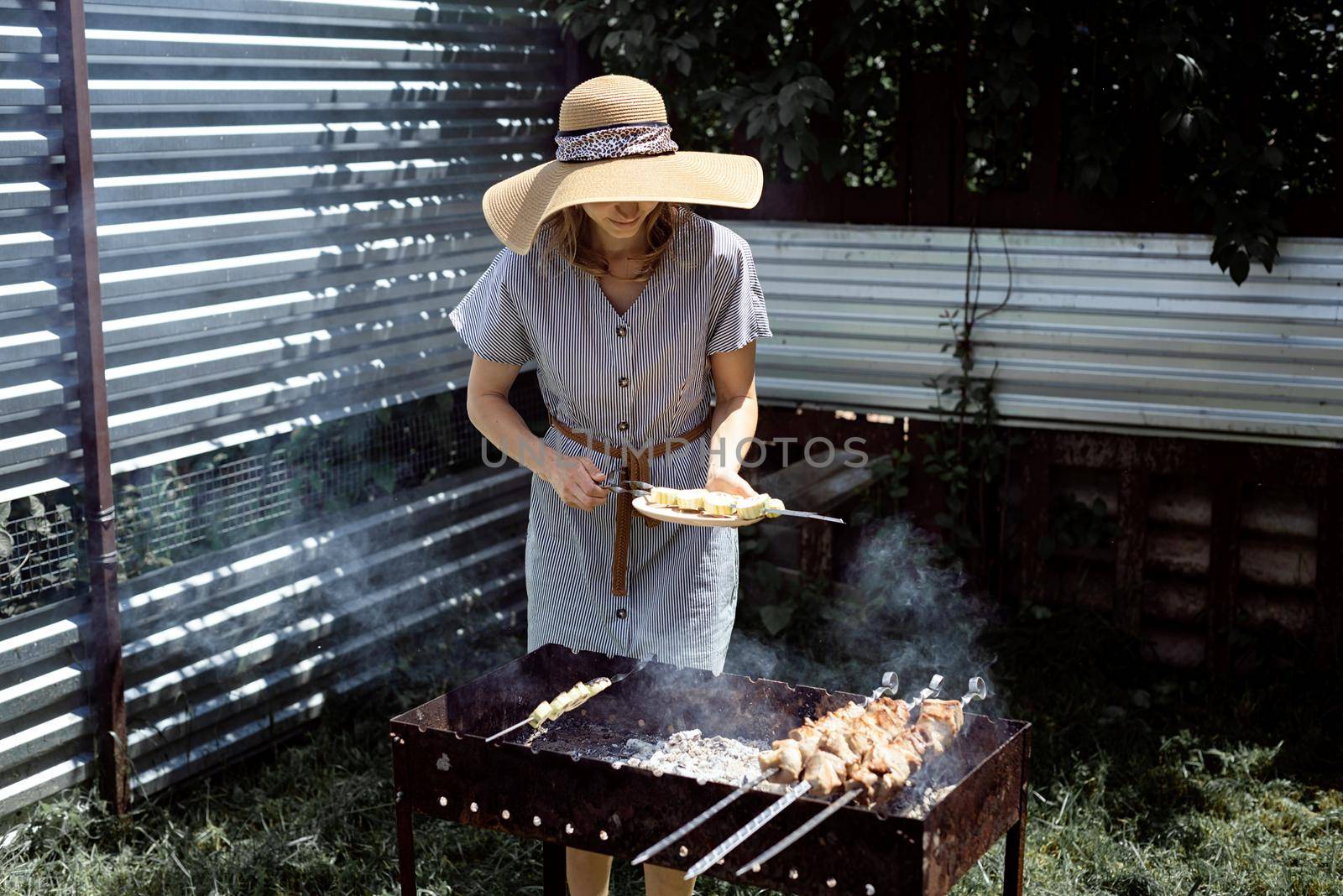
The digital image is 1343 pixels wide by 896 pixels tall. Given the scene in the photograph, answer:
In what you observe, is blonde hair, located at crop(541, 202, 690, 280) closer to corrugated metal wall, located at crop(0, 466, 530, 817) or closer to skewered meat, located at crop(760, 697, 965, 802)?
skewered meat, located at crop(760, 697, 965, 802)

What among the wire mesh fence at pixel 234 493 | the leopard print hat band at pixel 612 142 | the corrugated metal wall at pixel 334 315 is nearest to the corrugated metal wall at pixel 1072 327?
the corrugated metal wall at pixel 334 315

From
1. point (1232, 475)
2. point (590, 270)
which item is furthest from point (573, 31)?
point (1232, 475)

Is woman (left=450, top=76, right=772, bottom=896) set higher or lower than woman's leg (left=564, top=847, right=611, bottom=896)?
higher

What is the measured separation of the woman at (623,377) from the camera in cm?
362

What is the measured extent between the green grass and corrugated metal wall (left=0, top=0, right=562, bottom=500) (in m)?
1.22

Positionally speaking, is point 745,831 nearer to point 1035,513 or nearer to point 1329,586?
point 1035,513

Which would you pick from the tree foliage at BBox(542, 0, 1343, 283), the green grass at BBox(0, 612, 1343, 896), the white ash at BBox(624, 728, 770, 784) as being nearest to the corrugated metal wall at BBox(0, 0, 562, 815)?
the green grass at BBox(0, 612, 1343, 896)

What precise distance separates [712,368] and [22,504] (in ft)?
7.49

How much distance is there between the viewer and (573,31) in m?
5.80

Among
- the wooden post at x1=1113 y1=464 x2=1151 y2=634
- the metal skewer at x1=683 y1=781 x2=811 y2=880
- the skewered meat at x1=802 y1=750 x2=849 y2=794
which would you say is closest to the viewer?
the metal skewer at x1=683 y1=781 x2=811 y2=880

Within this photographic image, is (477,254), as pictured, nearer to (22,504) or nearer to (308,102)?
(308,102)

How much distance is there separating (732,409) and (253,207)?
7.11ft

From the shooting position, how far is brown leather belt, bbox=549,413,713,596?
3.74 m

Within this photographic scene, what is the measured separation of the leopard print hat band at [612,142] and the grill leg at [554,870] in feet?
6.14
